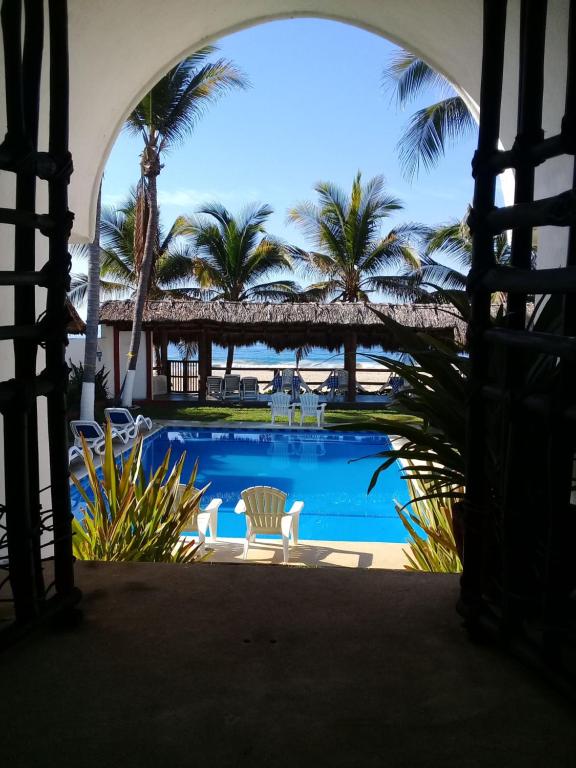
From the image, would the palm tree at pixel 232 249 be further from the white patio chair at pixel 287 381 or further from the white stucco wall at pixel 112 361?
the white stucco wall at pixel 112 361

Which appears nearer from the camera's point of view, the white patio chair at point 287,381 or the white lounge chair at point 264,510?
the white lounge chair at point 264,510

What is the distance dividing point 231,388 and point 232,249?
597 cm

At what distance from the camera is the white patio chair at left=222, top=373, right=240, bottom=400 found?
1927 cm

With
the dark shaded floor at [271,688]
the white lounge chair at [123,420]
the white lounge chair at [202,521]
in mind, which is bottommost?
the white lounge chair at [202,521]

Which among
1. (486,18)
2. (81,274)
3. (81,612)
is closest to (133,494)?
(81,612)

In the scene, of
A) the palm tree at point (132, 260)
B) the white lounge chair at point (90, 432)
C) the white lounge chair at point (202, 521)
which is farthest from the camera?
the palm tree at point (132, 260)

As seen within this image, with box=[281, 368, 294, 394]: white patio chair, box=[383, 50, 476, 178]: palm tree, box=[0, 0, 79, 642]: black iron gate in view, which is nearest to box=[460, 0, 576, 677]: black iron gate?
box=[0, 0, 79, 642]: black iron gate

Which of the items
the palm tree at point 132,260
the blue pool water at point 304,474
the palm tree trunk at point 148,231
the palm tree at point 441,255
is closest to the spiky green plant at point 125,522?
the blue pool water at point 304,474

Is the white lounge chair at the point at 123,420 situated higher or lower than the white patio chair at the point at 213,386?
lower

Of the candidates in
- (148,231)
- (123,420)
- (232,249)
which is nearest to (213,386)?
(148,231)

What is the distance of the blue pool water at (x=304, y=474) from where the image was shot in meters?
9.59

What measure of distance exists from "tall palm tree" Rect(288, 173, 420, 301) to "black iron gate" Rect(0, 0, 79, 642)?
69.0 feet

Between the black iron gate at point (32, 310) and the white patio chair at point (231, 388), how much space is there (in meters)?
17.7

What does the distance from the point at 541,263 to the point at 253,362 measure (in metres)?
51.7
